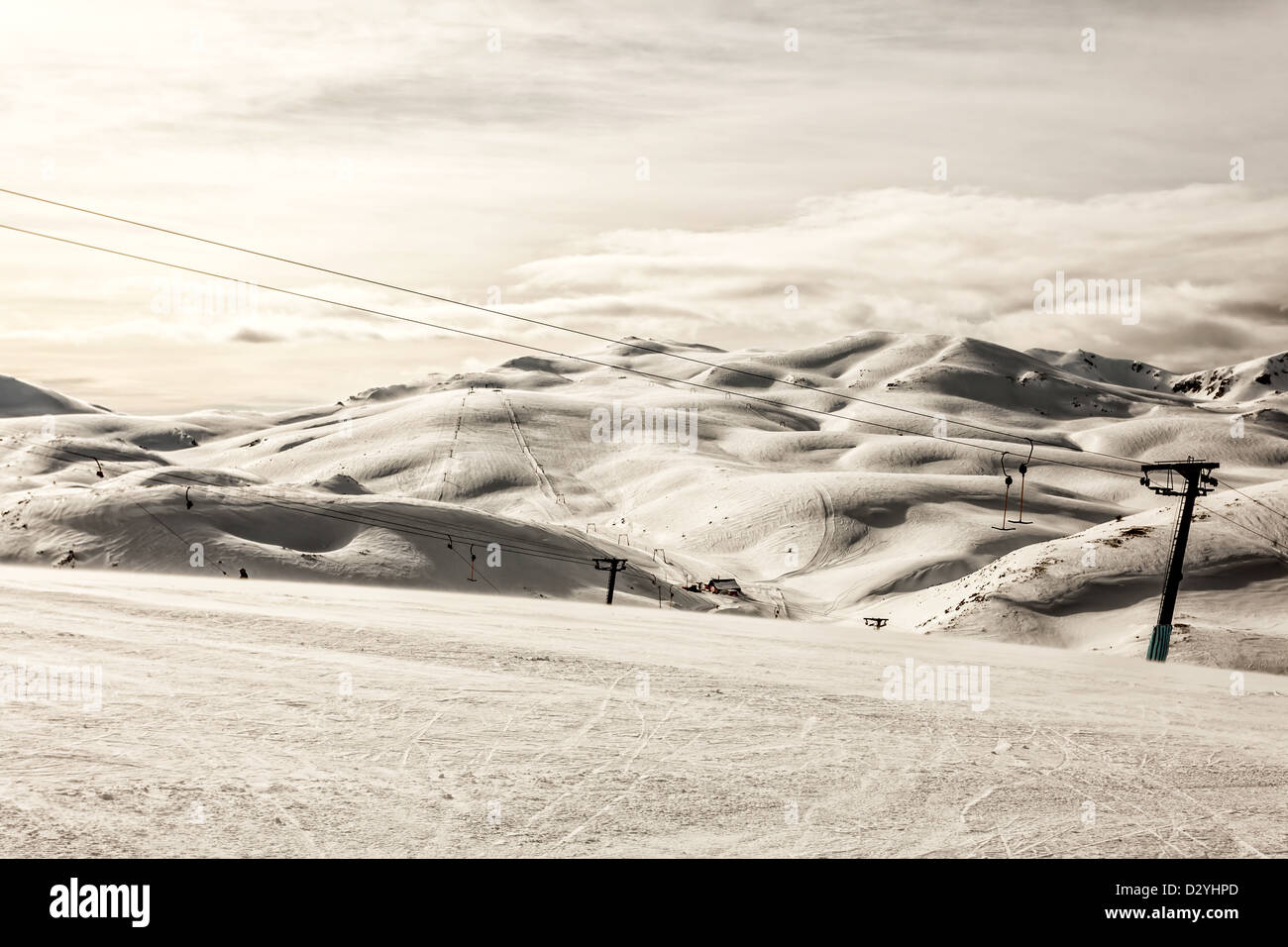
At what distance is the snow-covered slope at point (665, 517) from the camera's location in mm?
53469

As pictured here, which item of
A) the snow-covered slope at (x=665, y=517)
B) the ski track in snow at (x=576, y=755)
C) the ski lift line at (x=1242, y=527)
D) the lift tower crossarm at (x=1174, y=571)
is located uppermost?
the ski track in snow at (x=576, y=755)

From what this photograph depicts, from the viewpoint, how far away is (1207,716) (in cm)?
1970

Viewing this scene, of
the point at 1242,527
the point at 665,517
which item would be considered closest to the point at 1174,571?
the point at 1242,527

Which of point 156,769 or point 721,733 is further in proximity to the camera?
point 721,733

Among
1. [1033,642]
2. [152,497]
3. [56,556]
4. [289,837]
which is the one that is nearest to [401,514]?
[152,497]

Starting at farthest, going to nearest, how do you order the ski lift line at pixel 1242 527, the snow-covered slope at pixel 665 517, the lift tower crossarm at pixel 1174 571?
1. the ski lift line at pixel 1242 527
2. the snow-covered slope at pixel 665 517
3. the lift tower crossarm at pixel 1174 571

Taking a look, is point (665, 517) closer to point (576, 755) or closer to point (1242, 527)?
point (1242, 527)

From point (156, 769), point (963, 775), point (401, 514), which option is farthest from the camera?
point (401, 514)

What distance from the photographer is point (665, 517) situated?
11869 centimetres

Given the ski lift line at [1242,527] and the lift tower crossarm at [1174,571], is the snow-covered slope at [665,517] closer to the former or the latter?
the ski lift line at [1242,527]

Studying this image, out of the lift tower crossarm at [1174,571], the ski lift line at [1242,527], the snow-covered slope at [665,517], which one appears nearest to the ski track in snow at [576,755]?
the lift tower crossarm at [1174,571]

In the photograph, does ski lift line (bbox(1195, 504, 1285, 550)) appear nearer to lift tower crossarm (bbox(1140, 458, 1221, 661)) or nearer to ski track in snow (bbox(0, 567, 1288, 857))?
lift tower crossarm (bbox(1140, 458, 1221, 661))
